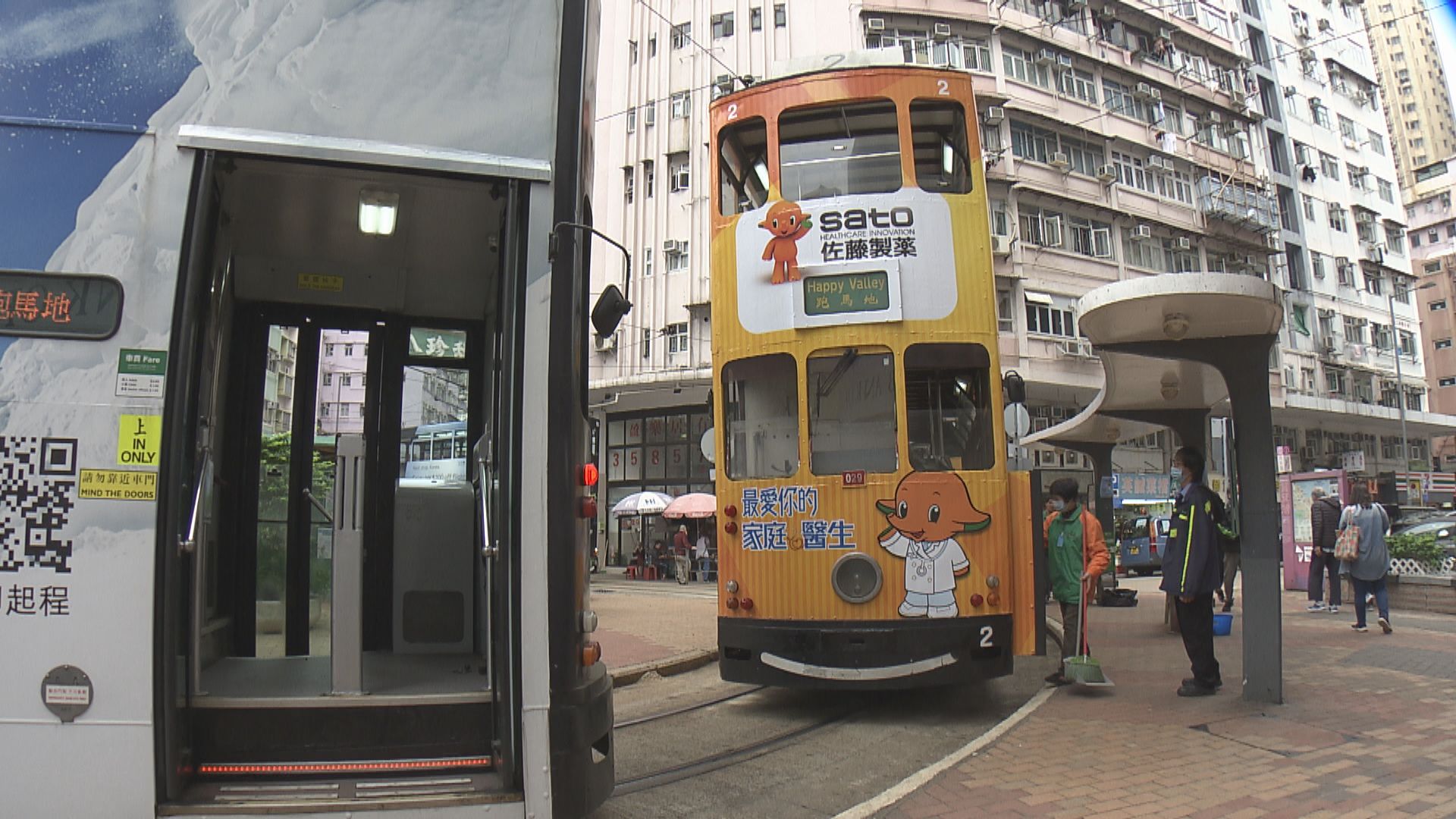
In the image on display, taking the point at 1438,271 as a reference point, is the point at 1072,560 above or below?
below

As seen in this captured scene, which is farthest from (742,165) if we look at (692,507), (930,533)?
(692,507)

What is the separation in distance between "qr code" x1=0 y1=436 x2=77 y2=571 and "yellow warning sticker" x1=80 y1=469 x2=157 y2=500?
1.7 inches

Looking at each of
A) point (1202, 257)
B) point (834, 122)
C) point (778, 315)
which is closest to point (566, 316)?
point (778, 315)

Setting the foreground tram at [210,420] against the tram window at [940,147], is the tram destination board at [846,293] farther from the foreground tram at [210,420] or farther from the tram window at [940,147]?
the foreground tram at [210,420]

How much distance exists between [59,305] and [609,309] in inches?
74.8

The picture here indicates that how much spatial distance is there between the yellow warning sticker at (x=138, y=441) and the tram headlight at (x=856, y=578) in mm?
4655

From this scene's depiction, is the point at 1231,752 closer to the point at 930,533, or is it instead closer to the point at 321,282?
the point at 930,533

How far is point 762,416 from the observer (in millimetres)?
7176

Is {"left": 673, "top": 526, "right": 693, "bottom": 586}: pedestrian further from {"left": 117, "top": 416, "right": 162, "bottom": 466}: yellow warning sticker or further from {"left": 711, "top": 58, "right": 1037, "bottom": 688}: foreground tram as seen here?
{"left": 117, "top": 416, "right": 162, "bottom": 466}: yellow warning sticker

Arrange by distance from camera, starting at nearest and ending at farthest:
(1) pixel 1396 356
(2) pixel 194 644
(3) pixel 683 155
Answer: (2) pixel 194 644 < (3) pixel 683 155 < (1) pixel 1396 356

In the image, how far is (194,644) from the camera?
333cm

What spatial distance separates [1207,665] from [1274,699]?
0.55 metres

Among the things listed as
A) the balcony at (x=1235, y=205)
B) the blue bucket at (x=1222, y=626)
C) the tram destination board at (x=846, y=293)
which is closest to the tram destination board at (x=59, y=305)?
the tram destination board at (x=846, y=293)

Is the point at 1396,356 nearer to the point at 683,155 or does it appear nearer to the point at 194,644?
the point at 683,155
